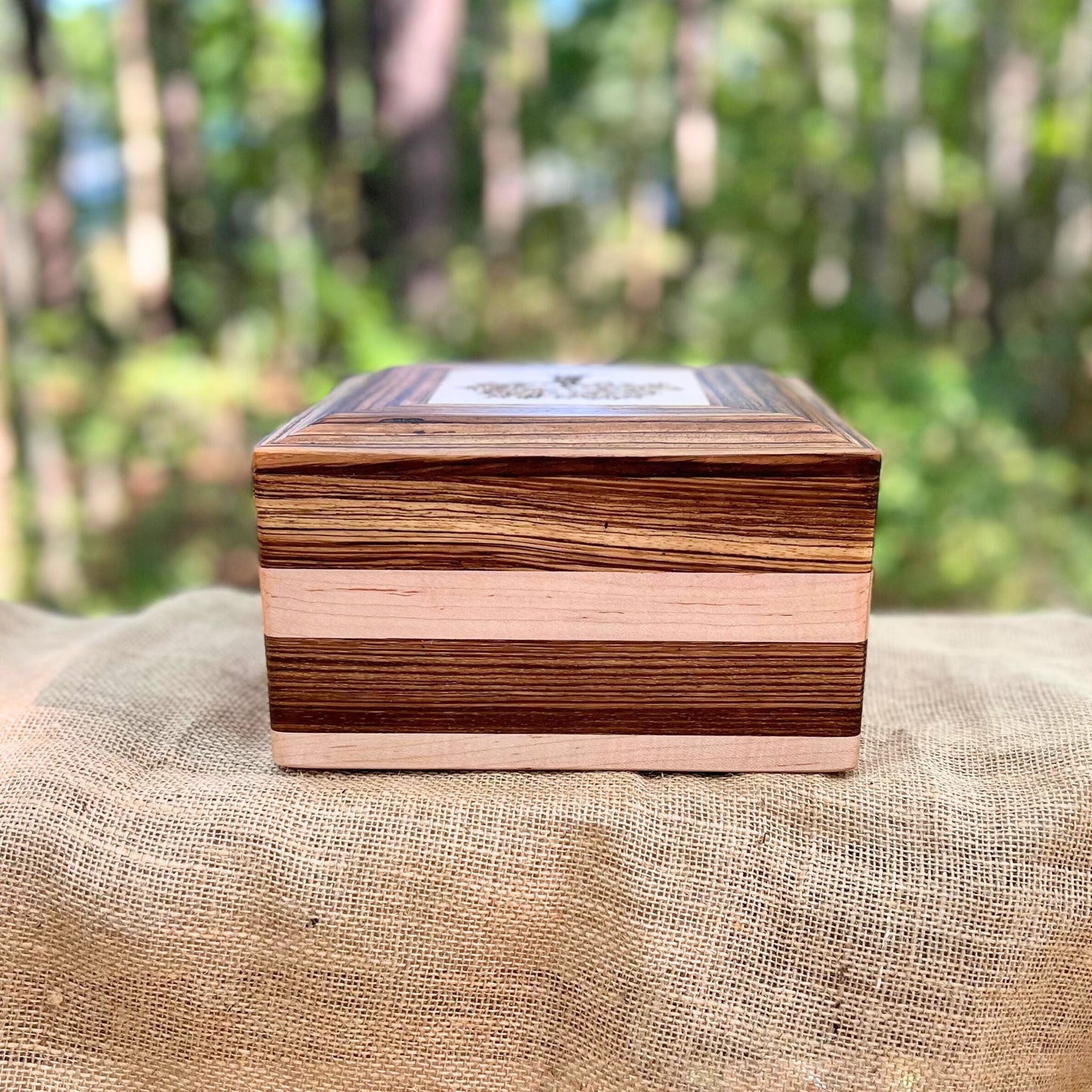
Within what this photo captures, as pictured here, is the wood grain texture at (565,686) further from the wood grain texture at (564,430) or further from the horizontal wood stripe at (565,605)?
the wood grain texture at (564,430)

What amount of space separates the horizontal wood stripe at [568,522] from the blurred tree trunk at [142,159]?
14.1 feet

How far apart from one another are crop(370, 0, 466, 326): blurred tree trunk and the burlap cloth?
3.17m

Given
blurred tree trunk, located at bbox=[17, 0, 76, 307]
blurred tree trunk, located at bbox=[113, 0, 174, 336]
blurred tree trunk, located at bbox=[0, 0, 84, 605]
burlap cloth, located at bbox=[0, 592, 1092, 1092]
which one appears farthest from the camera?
blurred tree trunk, located at bbox=[113, 0, 174, 336]

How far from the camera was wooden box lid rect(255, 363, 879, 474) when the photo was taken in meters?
0.69

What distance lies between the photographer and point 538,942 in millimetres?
702

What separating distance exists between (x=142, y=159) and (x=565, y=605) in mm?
4556

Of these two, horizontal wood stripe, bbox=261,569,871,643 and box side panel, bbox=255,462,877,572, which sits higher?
box side panel, bbox=255,462,877,572

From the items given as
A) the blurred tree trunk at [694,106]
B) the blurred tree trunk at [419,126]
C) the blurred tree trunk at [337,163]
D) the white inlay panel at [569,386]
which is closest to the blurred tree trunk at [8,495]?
the blurred tree trunk at [337,163]

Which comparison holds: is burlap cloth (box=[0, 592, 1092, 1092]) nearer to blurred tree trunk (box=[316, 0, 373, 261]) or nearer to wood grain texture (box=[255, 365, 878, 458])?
wood grain texture (box=[255, 365, 878, 458])

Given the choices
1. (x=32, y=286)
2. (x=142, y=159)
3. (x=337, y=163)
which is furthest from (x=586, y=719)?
(x=32, y=286)

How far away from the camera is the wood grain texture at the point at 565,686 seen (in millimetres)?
730

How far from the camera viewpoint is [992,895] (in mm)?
695

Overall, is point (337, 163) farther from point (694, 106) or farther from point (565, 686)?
point (565, 686)

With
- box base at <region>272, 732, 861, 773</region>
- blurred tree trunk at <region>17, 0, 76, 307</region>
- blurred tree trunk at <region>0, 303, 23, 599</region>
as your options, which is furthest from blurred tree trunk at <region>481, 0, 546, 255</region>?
box base at <region>272, 732, 861, 773</region>
